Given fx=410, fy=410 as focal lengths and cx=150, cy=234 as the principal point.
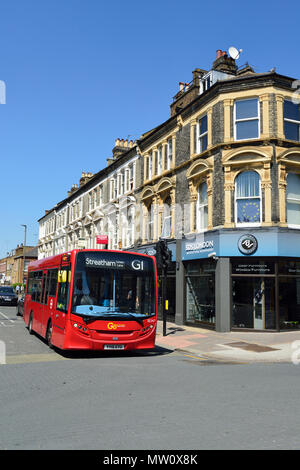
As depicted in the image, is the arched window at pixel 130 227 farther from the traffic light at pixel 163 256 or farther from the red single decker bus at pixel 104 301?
the red single decker bus at pixel 104 301

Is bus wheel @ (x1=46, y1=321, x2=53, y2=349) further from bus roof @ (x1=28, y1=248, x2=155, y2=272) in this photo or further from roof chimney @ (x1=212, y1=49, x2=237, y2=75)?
roof chimney @ (x1=212, y1=49, x2=237, y2=75)

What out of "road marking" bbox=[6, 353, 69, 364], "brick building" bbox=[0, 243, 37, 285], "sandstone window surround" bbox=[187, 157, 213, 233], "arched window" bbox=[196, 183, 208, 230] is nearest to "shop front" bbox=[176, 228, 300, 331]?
"arched window" bbox=[196, 183, 208, 230]

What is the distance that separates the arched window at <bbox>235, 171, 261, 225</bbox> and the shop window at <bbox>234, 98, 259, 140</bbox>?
165 cm

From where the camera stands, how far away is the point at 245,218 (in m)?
17.3

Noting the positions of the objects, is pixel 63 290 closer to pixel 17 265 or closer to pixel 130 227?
pixel 130 227

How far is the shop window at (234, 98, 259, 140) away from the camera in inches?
689

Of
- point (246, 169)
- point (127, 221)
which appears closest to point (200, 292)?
point (246, 169)

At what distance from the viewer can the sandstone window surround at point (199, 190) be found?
18.5 m

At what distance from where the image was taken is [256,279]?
16844mm

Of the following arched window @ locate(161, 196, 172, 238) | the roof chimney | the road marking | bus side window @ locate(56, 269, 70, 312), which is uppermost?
the roof chimney

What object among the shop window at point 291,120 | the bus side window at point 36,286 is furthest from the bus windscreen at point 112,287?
the shop window at point 291,120

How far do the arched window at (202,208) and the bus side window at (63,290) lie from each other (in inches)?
376
